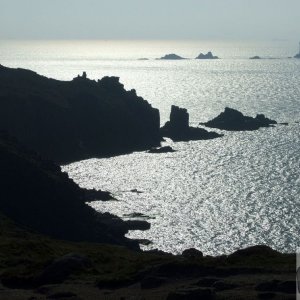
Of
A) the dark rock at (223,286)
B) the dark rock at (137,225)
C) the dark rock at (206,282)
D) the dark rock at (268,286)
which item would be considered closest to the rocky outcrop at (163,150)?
the dark rock at (137,225)

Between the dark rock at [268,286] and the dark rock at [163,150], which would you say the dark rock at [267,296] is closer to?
the dark rock at [268,286]

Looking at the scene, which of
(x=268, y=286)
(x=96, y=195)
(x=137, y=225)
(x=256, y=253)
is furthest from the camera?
(x=96, y=195)

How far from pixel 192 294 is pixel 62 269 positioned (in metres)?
14.1

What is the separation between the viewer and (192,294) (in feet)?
128

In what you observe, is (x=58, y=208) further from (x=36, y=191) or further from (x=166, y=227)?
(x=166, y=227)

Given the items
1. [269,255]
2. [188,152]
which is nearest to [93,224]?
[269,255]

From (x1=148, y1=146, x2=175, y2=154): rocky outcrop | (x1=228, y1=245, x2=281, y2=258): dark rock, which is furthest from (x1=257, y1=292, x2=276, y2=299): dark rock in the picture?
(x1=148, y1=146, x2=175, y2=154): rocky outcrop

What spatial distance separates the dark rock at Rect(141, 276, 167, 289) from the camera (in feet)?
148

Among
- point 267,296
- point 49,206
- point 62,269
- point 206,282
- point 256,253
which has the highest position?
point 267,296

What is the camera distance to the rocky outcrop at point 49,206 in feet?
353

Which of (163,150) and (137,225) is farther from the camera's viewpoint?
(163,150)

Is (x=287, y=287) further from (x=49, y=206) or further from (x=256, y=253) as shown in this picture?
(x=49, y=206)

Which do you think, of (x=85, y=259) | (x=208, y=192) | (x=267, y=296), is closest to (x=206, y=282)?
(x=267, y=296)

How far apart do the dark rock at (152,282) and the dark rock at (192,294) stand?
5.76 meters
